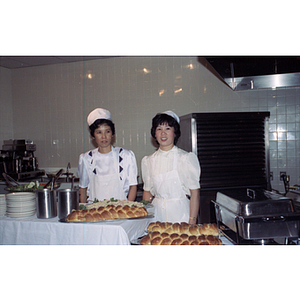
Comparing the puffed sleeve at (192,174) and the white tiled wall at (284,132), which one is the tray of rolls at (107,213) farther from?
the white tiled wall at (284,132)

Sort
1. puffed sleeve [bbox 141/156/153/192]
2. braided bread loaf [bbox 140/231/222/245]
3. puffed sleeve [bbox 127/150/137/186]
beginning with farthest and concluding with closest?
puffed sleeve [bbox 127/150/137/186], puffed sleeve [bbox 141/156/153/192], braided bread loaf [bbox 140/231/222/245]

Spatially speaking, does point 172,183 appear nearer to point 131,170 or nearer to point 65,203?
point 131,170

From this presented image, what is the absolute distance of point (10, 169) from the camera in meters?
3.87

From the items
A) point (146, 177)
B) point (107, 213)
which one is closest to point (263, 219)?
point (107, 213)

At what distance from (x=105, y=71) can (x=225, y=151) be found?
6.67 feet

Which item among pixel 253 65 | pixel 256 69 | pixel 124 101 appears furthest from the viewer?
pixel 124 101

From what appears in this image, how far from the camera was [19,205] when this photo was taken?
158cm

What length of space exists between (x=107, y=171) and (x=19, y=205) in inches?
29.1

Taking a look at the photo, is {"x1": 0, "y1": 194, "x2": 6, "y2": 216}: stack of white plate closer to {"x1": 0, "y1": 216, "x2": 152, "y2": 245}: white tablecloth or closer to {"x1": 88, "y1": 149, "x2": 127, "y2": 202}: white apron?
{"x1": 0, "y1": 216, "x2": 152, "y2": 245}: white tablecloth

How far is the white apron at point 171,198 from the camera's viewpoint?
6.69 ft

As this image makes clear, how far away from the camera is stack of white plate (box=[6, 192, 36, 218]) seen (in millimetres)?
1581

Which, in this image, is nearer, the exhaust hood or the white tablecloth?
the white tablecloth

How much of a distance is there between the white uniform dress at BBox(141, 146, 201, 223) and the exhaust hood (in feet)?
2.07

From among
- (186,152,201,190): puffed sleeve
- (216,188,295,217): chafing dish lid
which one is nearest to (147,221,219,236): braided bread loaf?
(216,188,295,217): chafing dish lid
